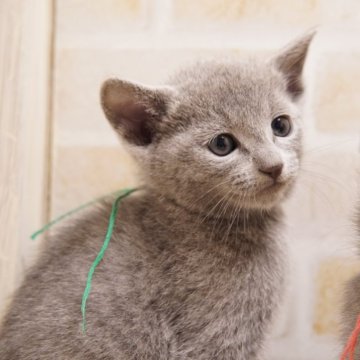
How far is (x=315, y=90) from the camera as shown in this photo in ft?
5.60

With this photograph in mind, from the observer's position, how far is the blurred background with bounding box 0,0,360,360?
1660 millimetres

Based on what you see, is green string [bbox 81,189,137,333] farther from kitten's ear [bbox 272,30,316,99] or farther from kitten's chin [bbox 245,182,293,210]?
kitten's ear [bbox 272,30,316,99]

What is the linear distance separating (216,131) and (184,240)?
25 cm

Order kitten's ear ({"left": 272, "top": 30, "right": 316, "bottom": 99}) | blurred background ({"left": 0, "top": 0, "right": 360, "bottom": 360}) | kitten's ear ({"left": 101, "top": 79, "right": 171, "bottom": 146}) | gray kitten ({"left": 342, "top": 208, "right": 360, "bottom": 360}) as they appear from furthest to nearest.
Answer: blurred background ({"left": 0, "top": 0, "right": 360, "bottom": 360})
kitten's ear ({"left": 272, "top": 30, "right": 316, "bottom": 99})
kitten's ear ({"left": 101, "top": 79, "right": 171, "bottom": 146})
gray kitten ({"left": 342, "top": 208, "right": 360, "bottom": 360})

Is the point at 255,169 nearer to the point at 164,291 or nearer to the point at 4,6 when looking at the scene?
the point at 164,291

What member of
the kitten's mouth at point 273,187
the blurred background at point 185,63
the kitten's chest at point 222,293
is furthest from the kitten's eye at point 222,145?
the blurred background at point 185,63

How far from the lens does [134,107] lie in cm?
137

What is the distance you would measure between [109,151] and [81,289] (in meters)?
0.56

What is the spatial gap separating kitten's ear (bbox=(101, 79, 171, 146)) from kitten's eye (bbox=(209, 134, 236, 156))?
146 mm


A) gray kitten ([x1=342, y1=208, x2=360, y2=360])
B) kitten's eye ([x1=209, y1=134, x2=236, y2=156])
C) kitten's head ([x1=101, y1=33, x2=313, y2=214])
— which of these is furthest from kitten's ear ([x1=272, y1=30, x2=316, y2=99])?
gray kitten ([x1=342, y1=208, x2=360, y2=360])

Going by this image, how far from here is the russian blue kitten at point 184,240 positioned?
1.26m

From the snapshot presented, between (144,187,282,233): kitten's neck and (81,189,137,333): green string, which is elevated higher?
(144,187,282,233): kitten's neck

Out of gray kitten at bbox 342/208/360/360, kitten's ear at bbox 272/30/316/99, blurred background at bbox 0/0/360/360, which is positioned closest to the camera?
gray kitten at bbox 342/208/360/360

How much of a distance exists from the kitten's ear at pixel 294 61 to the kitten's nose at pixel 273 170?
32 centimetres
